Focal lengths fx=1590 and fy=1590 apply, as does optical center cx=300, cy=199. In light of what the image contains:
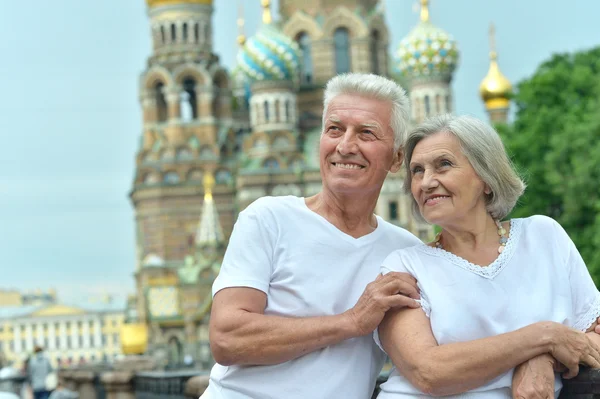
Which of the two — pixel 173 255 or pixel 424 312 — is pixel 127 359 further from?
pixel 173 255

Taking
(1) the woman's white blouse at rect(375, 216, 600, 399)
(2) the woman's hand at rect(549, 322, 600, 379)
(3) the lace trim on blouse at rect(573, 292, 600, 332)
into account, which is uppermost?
(1) the woman's white blouse at rect(375, 216, 600, 399)

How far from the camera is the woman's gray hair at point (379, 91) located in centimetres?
457

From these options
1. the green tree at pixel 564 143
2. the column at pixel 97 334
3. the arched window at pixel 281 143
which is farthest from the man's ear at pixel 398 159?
the column at pixel 97 334

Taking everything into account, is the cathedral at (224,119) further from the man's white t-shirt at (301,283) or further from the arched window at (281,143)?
the man's white t-shirt at (301,283)

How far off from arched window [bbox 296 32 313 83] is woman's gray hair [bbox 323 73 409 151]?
5085 cm

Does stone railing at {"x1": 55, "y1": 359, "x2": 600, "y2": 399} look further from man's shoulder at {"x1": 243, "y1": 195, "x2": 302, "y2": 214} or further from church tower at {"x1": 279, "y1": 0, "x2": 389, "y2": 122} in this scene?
church tower at {"x1": 279, "y1": 0, "x2": 389, "y2": 122}

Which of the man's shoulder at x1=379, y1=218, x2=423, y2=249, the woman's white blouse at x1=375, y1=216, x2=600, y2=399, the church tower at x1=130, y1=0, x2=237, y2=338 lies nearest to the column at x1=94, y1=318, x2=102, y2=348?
the church tower at x1=130, y1=0, x2=237, y2=338

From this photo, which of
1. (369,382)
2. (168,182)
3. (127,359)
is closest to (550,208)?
(127,359)

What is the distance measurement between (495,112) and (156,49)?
461 inches

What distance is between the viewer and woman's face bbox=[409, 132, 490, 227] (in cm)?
423

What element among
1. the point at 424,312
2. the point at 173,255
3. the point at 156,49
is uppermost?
the point at 156,49

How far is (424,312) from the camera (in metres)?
4.15

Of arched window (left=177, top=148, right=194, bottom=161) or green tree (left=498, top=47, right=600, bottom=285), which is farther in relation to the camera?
arched window (left=177, top=148, right=194, bottom=161)

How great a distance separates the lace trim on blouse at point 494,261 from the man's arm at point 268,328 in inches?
6.6
